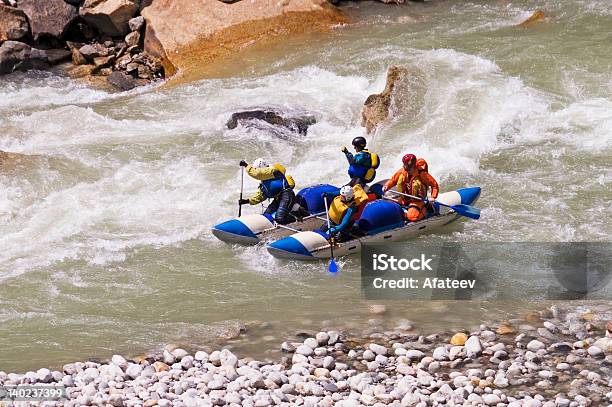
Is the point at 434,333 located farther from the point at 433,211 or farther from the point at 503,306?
the point at 433,211

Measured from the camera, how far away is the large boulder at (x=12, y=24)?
64.7 ft

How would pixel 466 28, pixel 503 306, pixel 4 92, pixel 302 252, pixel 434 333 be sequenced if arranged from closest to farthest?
pixel 434 333 → pixel 503 306 → pixel 302 252 → pixel 4 92 → pixel 466 28

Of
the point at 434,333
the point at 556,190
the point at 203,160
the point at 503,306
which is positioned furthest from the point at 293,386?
the point at 203,160

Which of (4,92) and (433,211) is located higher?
(4,92)

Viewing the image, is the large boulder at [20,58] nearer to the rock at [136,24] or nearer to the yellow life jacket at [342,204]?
the rock at [136,24]

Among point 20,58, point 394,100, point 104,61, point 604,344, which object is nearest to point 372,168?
point 394,100

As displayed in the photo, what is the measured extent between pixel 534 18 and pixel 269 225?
1058cm

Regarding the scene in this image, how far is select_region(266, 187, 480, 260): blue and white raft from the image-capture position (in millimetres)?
10938

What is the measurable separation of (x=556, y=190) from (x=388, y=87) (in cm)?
409

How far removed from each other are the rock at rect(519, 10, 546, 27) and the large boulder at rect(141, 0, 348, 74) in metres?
4.24

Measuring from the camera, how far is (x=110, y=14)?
20.2 metres

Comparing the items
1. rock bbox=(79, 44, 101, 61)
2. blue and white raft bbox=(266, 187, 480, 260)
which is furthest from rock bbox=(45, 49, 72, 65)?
blue and white raft bbox=(266, 187, 480, 260)

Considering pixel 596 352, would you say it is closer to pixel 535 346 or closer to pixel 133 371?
pixel 535 346

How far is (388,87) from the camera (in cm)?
1573
